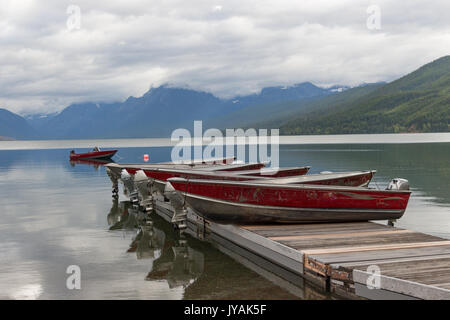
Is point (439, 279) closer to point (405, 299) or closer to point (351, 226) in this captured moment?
point (405, 299)

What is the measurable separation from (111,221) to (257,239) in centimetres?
949

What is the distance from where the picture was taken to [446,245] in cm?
1162

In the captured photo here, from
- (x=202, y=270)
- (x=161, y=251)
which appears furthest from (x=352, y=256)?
(x=161, y=251)

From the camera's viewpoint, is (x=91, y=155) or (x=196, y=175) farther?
(x=91, y=155)

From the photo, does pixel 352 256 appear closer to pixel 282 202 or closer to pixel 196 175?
pixel 282 202

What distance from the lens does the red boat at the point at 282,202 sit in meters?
15.1

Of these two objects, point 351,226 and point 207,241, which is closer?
point 351,226

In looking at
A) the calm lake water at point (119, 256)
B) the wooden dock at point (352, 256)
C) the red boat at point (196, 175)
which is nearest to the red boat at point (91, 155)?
the calm lake water at point (119, 256)

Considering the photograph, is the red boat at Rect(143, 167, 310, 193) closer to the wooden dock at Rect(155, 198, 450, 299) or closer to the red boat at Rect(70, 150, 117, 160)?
the wooden dock at Rect(155, 198, 450, 299)

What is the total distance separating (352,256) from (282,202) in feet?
14.7

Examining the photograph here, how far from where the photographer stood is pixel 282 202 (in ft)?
49.5

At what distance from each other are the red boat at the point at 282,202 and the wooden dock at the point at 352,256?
0.37 meters
